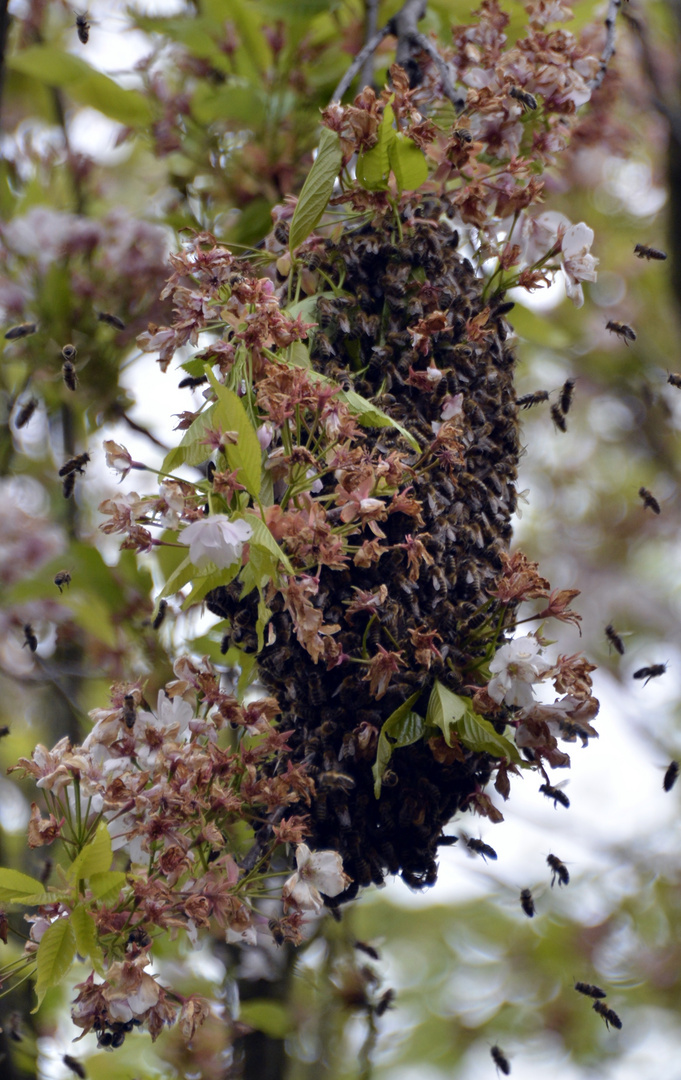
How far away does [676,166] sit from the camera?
2.99 metres

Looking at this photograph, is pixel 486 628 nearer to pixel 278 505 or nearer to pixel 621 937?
pixel 278 505

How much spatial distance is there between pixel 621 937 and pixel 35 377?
421 centimetres

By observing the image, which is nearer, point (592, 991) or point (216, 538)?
point (216, 538)

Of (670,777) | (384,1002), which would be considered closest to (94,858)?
(670,777)

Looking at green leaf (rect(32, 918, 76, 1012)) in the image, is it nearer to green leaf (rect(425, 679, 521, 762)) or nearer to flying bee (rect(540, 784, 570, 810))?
green leaf (rect(425, 679, 521, 762))

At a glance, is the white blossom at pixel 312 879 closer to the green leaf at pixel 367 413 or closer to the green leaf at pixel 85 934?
the green leaf at pixel 85 934

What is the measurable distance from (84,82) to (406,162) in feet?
4.30

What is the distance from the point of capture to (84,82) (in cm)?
237

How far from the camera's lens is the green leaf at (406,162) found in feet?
4.58

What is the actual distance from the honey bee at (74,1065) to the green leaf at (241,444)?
4.90 feet

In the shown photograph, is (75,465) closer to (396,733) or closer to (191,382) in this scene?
(191,382)

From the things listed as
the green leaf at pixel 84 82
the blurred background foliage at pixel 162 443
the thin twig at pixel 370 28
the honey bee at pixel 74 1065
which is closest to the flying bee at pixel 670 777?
the blurred background foliage at pixel 162 443

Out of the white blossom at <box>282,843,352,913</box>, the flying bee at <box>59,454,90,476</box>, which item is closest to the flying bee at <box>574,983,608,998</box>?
the white blossom at <box>282,843,352,913</box>

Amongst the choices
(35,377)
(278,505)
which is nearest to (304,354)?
(278,505)
